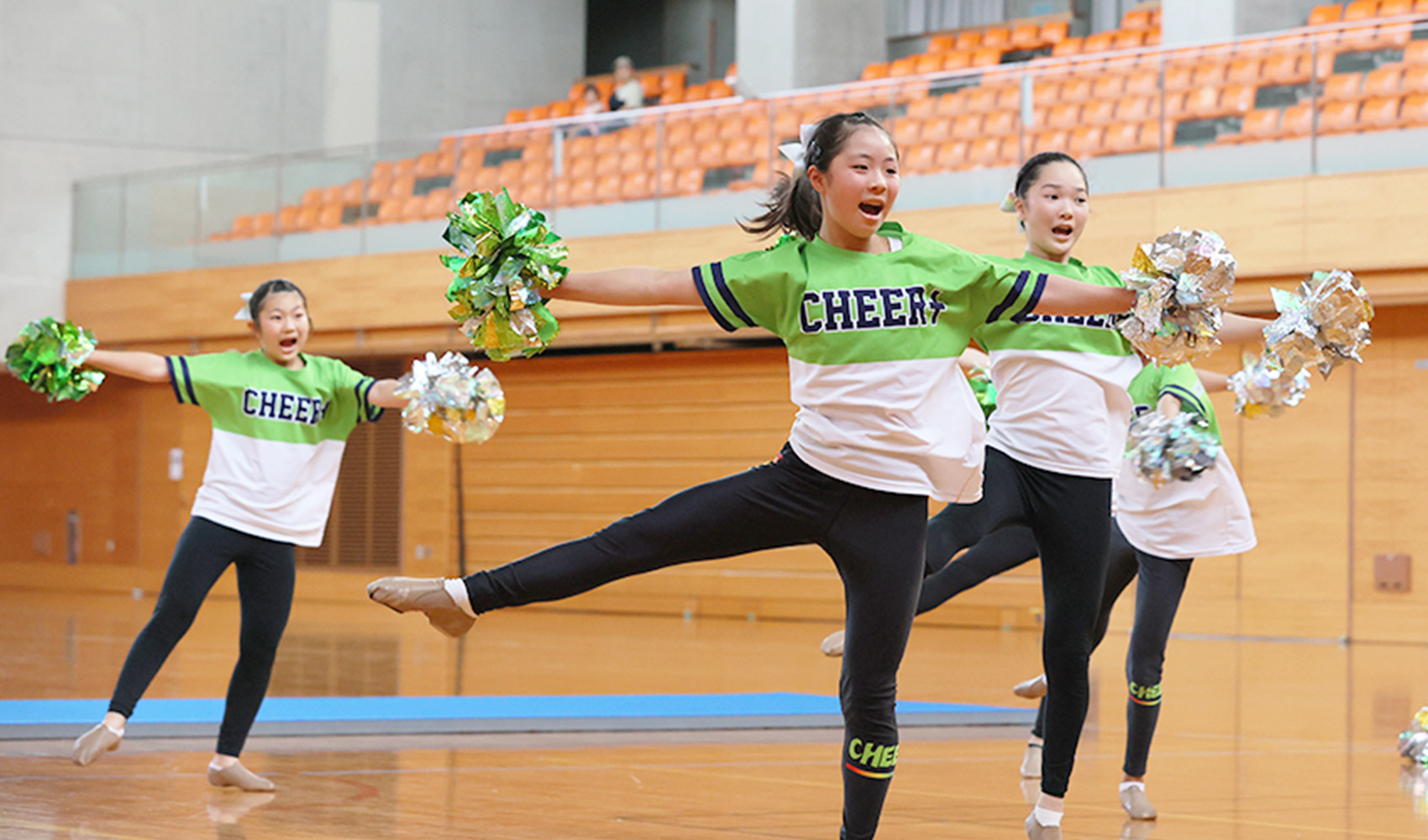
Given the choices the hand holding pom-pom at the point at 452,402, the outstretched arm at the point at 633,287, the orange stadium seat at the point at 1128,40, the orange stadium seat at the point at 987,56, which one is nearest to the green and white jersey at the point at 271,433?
the hand holding pom-pom at the point at 452,402

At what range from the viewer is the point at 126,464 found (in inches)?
744

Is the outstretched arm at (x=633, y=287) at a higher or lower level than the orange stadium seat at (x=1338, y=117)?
lower

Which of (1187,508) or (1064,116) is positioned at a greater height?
(1064,116)

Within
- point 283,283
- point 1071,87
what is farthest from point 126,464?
point 283,283

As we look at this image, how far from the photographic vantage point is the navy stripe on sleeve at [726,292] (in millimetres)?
3352

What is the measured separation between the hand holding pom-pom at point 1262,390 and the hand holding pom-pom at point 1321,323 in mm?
858

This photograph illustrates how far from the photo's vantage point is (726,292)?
132 inches

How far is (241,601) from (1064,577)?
248 cm

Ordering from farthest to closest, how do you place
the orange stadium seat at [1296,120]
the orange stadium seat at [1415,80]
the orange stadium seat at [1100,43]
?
the orange stadium seat at [1100,43], the orange stadium seat at [1296,120], the orange stadium seat at [1415,80]

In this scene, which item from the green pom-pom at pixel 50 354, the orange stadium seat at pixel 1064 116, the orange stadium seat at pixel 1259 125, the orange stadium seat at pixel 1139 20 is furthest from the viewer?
the orange stadium seat at pixel 1139 20

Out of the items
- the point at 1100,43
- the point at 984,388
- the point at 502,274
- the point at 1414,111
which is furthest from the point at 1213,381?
the point at 1100,43

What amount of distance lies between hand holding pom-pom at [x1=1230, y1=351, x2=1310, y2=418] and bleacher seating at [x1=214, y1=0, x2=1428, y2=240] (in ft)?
22.6

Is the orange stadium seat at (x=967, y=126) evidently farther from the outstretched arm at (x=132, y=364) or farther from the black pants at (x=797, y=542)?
the black pants at (x=797, y=542)

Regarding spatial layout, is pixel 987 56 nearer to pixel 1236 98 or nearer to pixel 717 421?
pixel 717 421
